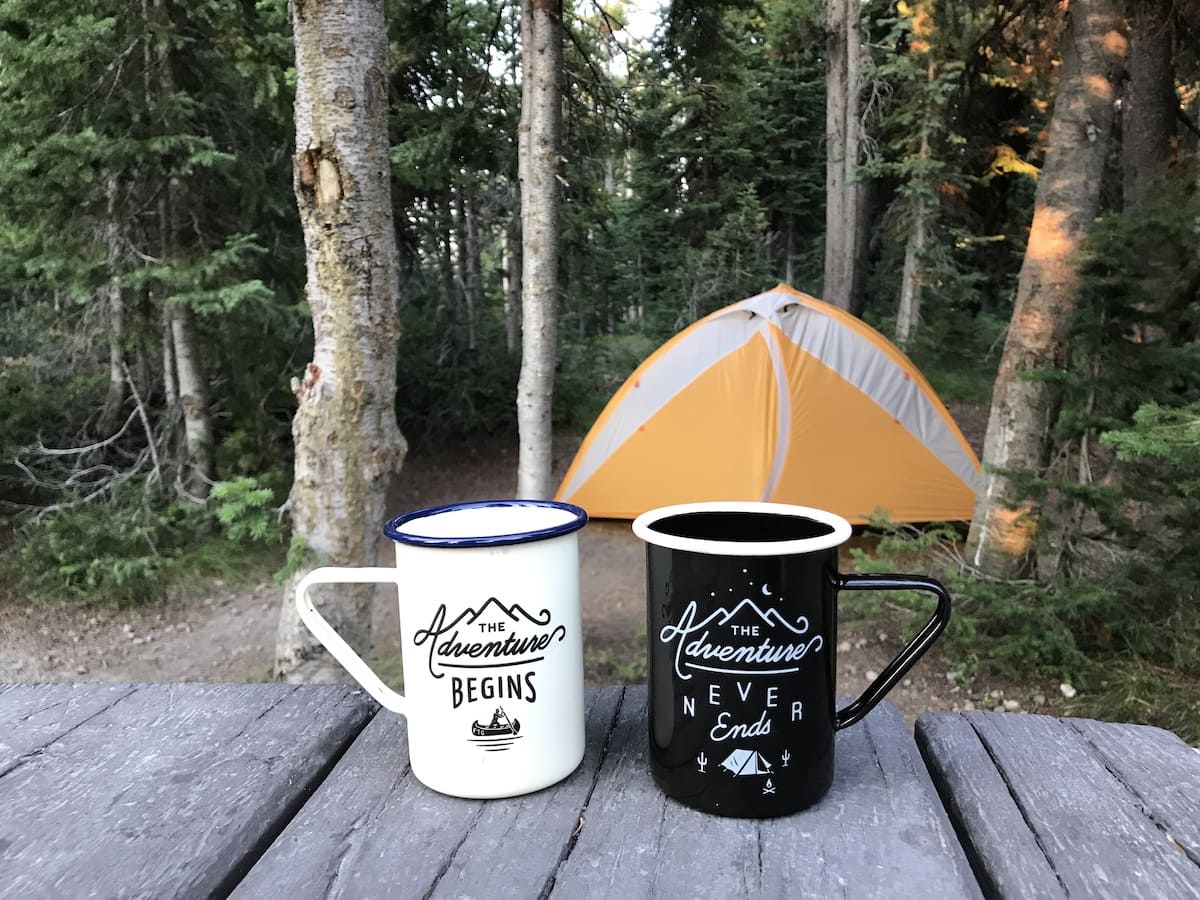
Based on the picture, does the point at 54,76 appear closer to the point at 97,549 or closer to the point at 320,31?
the point at 97,549

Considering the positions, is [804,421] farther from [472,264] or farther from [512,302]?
[512,302]

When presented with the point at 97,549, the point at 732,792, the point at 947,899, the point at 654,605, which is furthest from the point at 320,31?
the point at 97,549

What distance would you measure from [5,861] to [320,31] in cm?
237

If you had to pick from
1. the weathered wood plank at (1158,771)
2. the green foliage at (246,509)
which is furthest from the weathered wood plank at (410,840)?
the green foliage at (246,509)

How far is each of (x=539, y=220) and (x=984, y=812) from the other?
3793 mm

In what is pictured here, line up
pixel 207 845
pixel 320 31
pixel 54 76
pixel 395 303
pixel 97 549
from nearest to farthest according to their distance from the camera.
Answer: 1. pixel 207 845
2. pixel 320 31
3. pixel 395 303
4. pixel 54 76
5. pixel 97 549

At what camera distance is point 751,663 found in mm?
761

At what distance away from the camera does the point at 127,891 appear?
0.69 meters

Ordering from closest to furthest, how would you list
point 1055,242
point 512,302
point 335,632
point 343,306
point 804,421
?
point 335,632 → point 343,306 → point 1055,242 → point 804,421 → point 512,302

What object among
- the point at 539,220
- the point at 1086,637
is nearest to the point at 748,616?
the point at 1086,637

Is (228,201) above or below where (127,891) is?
above

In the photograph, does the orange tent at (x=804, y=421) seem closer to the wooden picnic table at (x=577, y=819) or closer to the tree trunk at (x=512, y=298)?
the tree trunk at (x=512, y=298)

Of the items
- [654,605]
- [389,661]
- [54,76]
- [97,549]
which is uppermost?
[54,76]

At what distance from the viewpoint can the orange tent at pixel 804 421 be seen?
5340 mm
